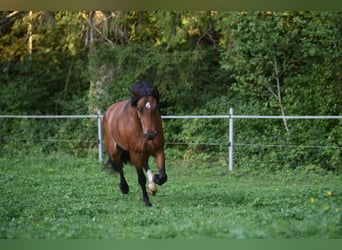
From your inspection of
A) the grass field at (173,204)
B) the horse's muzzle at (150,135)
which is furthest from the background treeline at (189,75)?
the horse's muzzle at (150,135)

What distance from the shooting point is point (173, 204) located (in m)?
7.60

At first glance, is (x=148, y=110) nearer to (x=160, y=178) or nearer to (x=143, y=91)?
(x=143, y=91)

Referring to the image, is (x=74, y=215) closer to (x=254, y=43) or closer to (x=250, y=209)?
(x=250, y=209)

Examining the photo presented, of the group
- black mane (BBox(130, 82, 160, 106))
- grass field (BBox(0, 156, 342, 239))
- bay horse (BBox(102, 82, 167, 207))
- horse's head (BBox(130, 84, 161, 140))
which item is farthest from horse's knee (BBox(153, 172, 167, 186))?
black mane (BBox(130, 82, 160, 106))

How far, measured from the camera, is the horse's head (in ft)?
22.8

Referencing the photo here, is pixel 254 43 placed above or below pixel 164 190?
above

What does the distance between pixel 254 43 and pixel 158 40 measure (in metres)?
3.71

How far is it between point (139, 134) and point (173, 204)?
1102mm

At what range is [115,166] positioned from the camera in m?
8.85

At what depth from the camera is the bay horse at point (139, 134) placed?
7009 millimetres

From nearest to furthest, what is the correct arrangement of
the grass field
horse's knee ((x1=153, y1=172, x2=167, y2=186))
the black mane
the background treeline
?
the grass field < the black mane < horse's knee ((x1=153, y1=172, x2=167, y2=186)) < the background treeline

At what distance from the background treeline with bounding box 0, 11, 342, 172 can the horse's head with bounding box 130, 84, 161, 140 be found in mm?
5491

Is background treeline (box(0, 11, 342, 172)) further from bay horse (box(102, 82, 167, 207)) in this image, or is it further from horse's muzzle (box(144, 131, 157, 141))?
horse's muzzle (box(144, 131, 157, 141))
